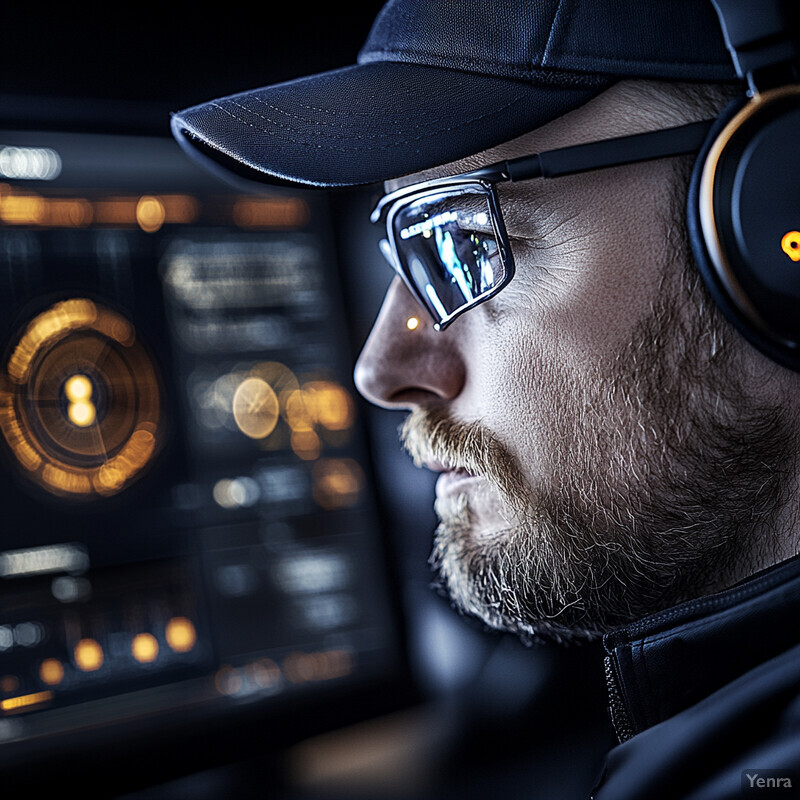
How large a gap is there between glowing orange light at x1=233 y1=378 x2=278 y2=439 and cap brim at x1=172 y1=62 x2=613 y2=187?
500 mm

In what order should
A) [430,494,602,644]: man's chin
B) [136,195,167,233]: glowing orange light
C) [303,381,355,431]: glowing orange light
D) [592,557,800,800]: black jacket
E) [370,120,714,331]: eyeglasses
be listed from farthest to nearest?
[303,381,355,431]: glowing orange light < [136,195,167,233]: glowing orange light < [430,494,602,644]: man's chin < [370,120,714,331]: eyeglasses < [592,557,800,800]: black jacket

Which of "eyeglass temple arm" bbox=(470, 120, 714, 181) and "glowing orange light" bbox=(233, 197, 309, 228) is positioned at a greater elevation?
"glowing orange light" bbox=(233, 197, 309, 228)

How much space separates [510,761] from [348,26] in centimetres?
115

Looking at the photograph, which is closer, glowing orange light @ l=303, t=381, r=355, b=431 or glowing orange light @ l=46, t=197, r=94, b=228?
glowing orange light @ l=46, t=197, r=94, b=228

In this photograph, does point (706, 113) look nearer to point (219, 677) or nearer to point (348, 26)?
point (219, 677)

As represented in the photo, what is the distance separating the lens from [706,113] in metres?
Result: 0.58

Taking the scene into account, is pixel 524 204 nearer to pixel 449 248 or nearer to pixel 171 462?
pixel 449 248

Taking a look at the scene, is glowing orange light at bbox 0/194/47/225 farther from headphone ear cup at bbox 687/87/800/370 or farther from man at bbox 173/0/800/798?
headphone ear cup at bbox 687/87/800/370

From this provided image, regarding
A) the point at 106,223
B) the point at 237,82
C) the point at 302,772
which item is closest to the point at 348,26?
the point at 237,82

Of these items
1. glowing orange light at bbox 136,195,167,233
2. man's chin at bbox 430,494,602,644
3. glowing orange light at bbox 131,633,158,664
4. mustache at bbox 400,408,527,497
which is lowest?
glowing orange light at bbox 131,633,158,664

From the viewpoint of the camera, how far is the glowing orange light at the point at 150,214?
3.57 ft

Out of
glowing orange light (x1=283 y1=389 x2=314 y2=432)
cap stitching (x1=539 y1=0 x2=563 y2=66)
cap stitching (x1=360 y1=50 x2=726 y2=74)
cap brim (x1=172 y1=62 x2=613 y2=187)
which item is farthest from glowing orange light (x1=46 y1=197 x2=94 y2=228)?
cap stitching (x1=539 y1=0 x2=563 y2=66)

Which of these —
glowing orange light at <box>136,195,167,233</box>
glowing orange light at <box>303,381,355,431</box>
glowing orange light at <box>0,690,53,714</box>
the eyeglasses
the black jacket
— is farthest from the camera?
glowing orange light at <box>303,381,355,431</box>

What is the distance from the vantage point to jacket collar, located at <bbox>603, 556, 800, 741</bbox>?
527mm
